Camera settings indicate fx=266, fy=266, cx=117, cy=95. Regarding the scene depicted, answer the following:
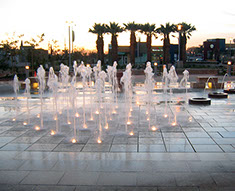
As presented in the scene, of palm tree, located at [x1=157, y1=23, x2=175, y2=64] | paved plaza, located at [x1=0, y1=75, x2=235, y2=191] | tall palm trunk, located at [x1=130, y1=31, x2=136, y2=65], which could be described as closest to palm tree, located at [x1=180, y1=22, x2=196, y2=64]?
palm tree, located at [x1=157, y1=23, x2=175, y2=64]

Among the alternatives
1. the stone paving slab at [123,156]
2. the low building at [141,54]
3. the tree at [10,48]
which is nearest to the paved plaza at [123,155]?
the stone paving slab at [123,156]

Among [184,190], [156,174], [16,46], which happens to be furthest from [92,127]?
[16,46]

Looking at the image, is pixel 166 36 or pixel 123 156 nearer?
pixel 123 156

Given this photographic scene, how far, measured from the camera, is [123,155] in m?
5.59

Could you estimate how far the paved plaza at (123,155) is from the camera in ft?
14.1

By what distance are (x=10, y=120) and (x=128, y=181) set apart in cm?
625

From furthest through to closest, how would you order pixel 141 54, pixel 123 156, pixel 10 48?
1. pixel 141 54
2. pixel 10 48
3. pixel 123 156

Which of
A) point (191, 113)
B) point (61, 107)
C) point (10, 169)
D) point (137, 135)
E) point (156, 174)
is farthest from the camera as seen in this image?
point (61, 107)

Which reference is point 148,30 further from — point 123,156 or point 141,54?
point 123,156

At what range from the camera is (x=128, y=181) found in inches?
171

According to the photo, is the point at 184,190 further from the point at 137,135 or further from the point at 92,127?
the point at 92,127

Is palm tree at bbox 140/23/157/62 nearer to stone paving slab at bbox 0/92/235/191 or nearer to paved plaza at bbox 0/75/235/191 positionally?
paved plaza at bbox 0/75/235/191

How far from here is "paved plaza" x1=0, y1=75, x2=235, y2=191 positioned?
4309mm

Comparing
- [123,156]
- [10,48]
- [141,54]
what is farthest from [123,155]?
[141,54]
